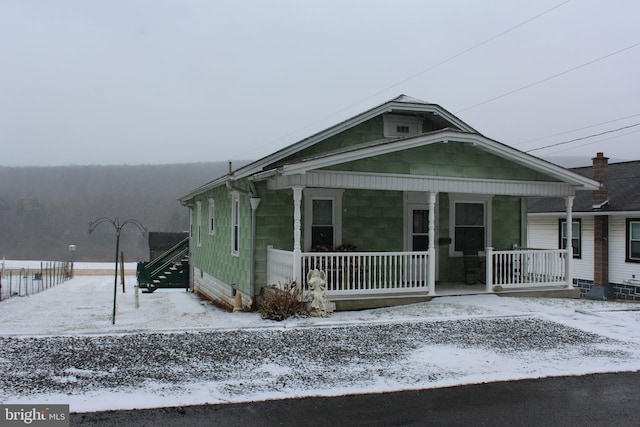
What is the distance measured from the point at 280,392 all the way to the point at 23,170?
122m

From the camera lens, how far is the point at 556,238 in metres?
22.5

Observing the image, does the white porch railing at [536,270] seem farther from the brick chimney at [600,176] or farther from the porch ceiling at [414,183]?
the brick chimney at [600,176]

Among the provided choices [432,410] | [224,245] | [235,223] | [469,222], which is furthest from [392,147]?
[432,410]

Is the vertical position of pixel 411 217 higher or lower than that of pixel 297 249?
higher

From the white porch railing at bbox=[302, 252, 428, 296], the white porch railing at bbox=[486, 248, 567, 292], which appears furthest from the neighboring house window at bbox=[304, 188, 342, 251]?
the white porch railing at bbox=[486, 248, 567, 292]

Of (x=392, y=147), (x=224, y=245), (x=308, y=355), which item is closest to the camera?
(x=308, y=355)

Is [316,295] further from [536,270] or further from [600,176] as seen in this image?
[600,176]

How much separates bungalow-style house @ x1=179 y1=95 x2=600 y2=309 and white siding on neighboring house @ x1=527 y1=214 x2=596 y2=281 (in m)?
8.22

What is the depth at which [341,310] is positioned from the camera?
35.3 ft

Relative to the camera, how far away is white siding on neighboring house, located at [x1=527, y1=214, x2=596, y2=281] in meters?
21.0

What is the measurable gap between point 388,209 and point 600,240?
11.7 m

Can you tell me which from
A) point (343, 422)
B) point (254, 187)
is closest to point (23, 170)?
point (254, 187)

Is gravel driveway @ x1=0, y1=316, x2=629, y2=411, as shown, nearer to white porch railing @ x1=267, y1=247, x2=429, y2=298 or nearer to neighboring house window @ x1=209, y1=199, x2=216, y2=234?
white porch railing @ x1=267, y1=247, x2=429, y2=298

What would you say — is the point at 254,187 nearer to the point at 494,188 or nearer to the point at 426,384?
the point at 494,188
